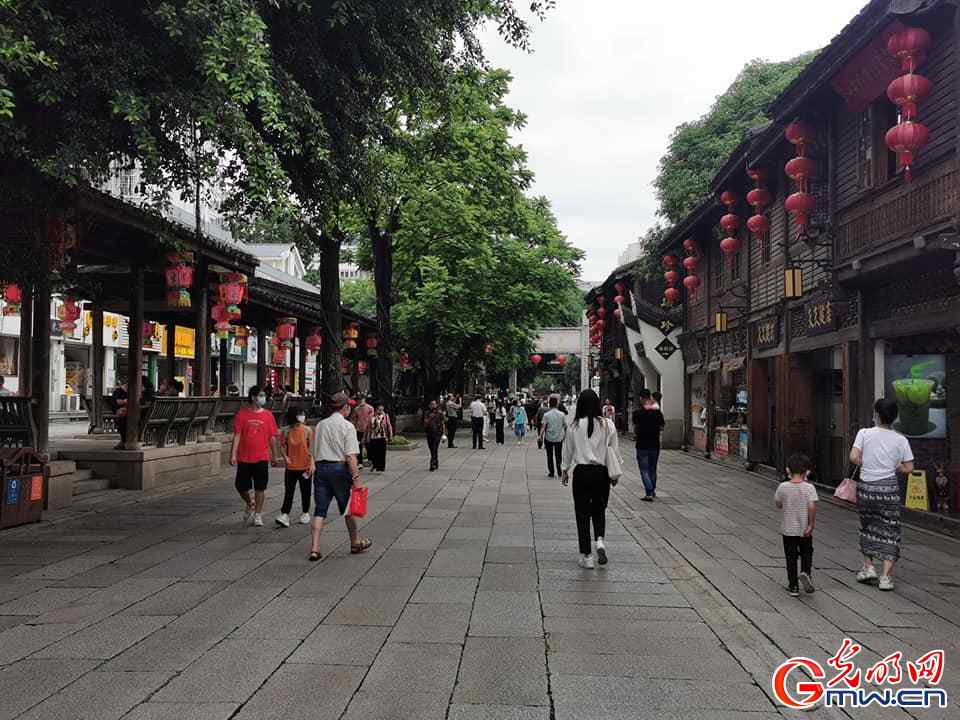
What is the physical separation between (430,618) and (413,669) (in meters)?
1.20

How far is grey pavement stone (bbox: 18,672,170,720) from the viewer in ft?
14.4

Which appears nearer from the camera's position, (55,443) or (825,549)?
(825,549)

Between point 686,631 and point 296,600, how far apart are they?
2.98 metres

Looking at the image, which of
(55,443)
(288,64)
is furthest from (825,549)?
(55,443)

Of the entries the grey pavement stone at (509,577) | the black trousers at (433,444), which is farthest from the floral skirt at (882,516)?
the black trousers at (433,444)

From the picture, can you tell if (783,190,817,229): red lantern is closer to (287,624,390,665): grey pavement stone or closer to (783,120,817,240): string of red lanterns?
(783,120,817,240): string of red lanterns

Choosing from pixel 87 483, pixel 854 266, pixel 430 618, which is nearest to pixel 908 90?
pixel 854 266

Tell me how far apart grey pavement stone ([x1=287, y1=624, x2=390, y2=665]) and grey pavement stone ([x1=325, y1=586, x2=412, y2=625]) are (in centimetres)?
19

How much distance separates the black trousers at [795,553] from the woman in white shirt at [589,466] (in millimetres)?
1710

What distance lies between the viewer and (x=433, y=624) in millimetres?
6199

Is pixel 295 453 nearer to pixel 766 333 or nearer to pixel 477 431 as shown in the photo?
pixel 766 333

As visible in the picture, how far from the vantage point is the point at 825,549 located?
9.66 m

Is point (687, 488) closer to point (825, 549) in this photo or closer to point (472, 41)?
point (825, 549)

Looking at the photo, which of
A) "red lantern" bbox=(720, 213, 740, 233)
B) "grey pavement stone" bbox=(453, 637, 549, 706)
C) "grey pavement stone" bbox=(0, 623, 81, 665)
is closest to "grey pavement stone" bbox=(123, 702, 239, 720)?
"grey pavement stone" bbox=(453, 637, 549, 706)
